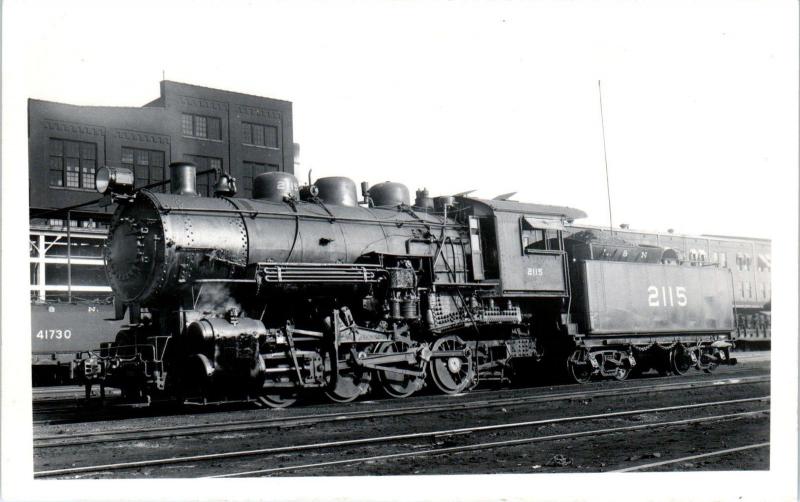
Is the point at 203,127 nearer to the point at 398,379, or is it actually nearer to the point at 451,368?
the point at 451,368

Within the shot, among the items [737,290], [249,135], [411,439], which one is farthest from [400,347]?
[249,135]

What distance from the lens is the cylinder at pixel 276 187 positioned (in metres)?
12.8

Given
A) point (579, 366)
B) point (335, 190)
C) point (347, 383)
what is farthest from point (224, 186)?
point (579, 366)

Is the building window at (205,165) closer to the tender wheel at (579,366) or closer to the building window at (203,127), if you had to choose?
the building window at (203,127)

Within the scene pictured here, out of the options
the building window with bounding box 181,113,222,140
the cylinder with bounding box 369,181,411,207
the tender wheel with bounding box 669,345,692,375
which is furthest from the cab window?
the building window with bounding box 181,113,222,140

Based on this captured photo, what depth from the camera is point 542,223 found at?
49.7ft

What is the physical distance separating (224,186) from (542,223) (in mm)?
6606

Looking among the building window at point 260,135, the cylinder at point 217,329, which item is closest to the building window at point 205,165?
the building window at point 260,135

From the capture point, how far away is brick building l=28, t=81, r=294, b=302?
11734 mm

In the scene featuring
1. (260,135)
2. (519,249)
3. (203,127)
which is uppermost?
(260,135)

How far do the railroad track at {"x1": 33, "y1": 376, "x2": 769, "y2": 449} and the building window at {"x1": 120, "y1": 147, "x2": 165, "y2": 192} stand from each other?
48.6 feet

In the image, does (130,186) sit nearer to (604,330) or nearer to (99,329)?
(99,329)

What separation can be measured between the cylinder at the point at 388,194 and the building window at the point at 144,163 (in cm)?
1077

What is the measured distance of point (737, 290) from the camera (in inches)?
844
